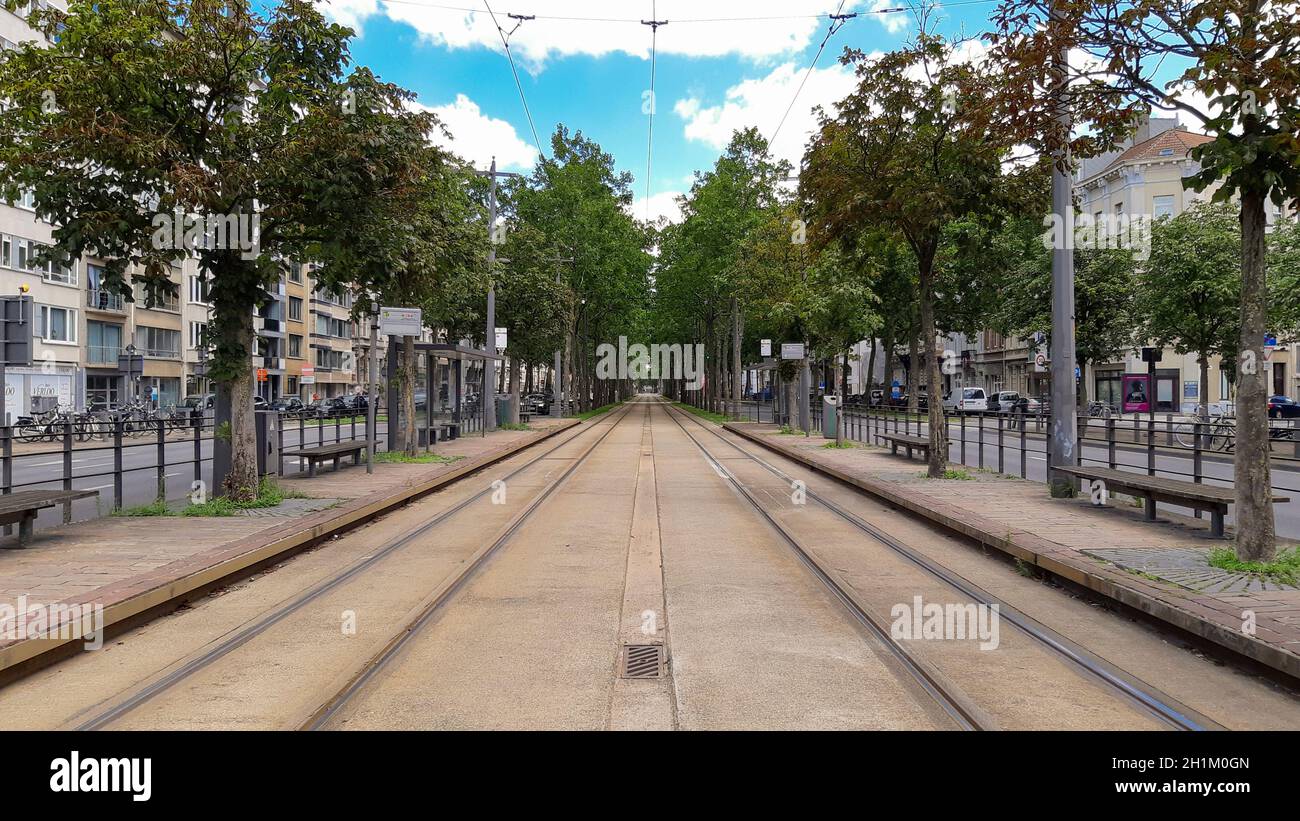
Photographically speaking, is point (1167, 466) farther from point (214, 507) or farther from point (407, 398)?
point (214, 507)

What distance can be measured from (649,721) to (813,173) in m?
14.1

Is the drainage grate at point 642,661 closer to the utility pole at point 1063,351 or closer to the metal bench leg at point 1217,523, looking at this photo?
the metal bench leg at point 1217,523

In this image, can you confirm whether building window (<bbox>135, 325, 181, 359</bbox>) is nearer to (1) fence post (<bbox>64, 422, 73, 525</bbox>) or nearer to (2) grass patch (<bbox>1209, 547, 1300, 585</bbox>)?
(1) fence post (<bbox>64, 422, 73, 525</bbox>)

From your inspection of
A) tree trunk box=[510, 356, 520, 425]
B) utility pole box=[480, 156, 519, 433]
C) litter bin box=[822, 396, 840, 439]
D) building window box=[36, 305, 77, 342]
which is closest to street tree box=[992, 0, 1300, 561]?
litter bin box=[822, 396, 840, 439]

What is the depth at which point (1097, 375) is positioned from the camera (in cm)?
5653

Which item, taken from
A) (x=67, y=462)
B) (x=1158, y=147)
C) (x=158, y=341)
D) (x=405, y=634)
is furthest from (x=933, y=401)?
(x=158, y=341)

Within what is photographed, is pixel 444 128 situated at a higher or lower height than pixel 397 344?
higher

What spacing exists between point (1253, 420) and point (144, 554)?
9.81 meters

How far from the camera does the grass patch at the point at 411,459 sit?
19.9m

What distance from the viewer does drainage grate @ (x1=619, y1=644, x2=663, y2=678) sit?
525 cm

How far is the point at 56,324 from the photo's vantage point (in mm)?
44875

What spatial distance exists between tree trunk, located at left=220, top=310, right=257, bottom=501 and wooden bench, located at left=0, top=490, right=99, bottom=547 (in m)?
2.30
